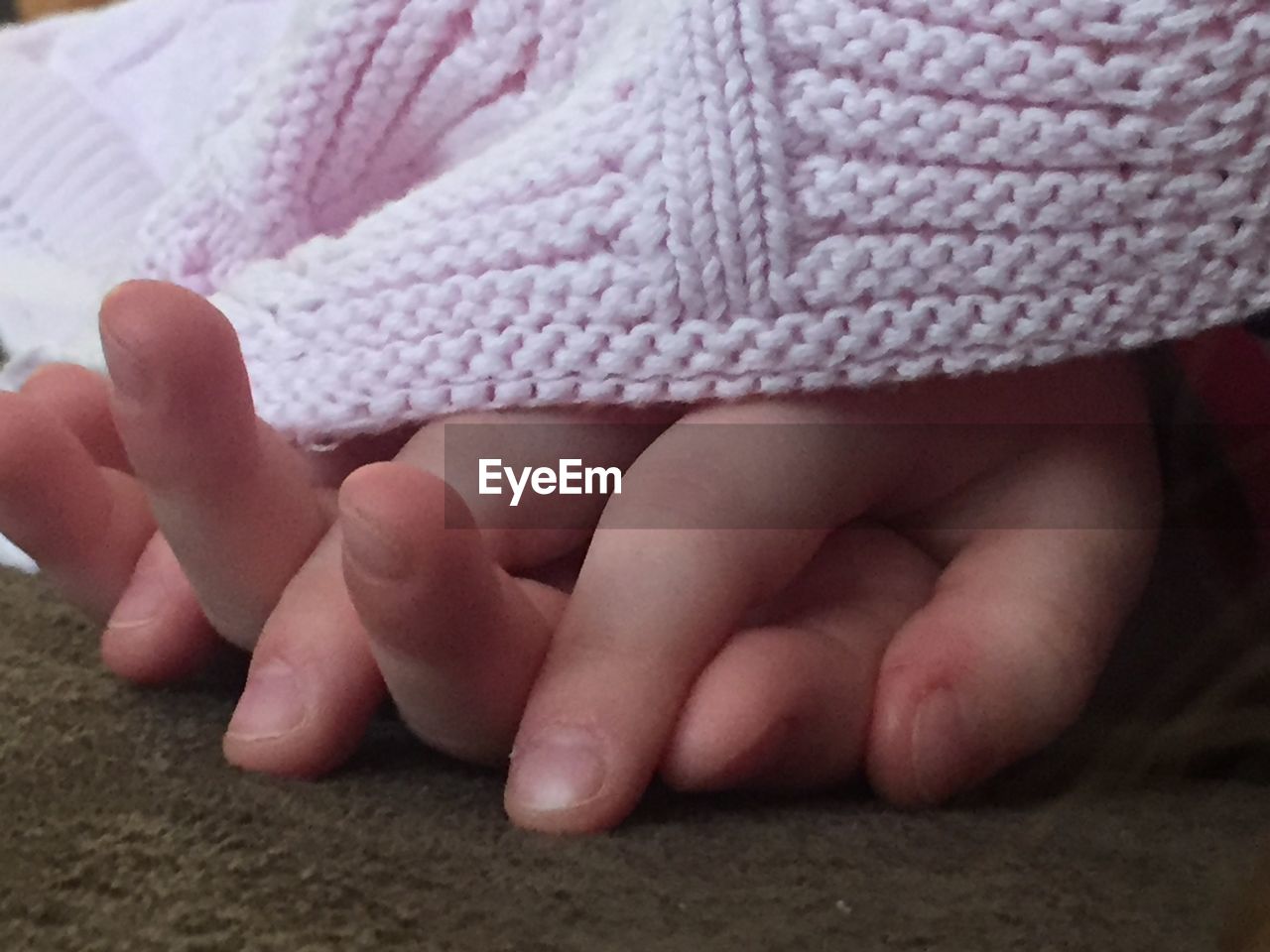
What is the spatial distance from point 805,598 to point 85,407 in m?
0.26

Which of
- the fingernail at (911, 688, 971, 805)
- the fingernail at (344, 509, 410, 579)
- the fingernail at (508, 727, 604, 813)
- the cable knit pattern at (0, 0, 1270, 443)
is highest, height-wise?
the cable knit pattern at (0, 0, 1270, 443)

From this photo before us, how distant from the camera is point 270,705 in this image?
0.35 metres

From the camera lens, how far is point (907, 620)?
416 millimetres

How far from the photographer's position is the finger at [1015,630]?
0.37 m

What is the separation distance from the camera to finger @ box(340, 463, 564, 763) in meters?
0.30

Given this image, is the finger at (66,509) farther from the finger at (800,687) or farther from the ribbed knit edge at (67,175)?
the ribbed knit edge at (67,175)

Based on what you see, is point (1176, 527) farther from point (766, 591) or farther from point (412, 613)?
point (412, 613)

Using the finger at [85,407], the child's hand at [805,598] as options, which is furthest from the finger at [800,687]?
the finger at [85,407]

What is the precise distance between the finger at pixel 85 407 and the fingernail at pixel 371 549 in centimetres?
18

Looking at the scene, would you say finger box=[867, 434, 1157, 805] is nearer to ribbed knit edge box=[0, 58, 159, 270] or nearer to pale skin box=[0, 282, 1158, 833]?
pale skin box=[0, 282, 1158, 833]

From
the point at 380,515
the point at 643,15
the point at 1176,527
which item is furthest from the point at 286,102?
the point at 1176,527

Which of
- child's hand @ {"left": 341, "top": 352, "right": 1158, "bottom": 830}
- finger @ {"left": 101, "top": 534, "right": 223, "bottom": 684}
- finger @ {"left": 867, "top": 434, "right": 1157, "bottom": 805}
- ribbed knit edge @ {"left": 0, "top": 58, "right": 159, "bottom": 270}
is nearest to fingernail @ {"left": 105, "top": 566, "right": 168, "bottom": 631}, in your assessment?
finger @ {"left": 101, "top": 534, "right": 223, "bottom": 684}

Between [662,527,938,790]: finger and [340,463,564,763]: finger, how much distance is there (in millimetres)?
50

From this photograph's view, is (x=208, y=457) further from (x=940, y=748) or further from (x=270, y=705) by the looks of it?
(x=940, y=748)
